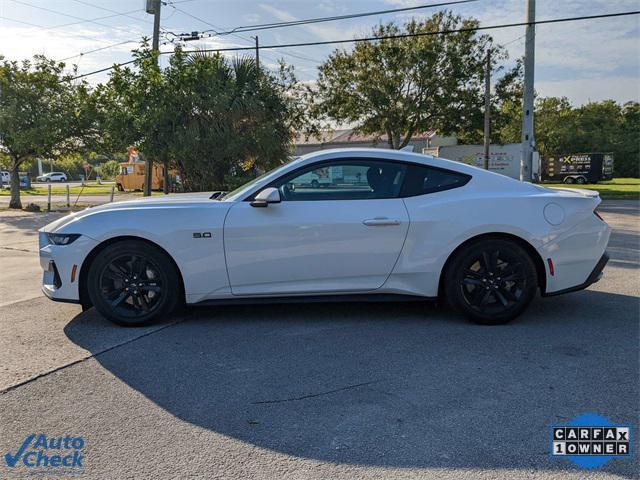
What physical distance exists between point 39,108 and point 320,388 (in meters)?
19.6

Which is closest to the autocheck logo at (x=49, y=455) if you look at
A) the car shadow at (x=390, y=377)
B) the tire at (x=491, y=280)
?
the car shadow at (x=390, y=377)

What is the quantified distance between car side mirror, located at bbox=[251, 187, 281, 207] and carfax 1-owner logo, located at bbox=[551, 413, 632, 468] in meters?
2.66

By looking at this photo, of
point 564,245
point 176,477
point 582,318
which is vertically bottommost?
point 176,477

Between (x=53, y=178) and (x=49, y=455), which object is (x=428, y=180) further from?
(x=53, y=178)

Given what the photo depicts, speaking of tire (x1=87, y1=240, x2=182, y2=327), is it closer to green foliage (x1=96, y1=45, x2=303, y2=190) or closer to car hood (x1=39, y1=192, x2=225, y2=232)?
car hood (x1=39, y1=192, x2=225, y2=232)

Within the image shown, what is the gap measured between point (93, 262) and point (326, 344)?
2.17 metres

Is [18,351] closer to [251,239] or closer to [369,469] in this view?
[251,239]

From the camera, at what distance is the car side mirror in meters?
4.30

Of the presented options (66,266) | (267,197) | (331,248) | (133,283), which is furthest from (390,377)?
(66,266)

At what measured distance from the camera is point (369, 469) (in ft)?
7.93

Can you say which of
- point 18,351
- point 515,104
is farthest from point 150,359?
point 515,104

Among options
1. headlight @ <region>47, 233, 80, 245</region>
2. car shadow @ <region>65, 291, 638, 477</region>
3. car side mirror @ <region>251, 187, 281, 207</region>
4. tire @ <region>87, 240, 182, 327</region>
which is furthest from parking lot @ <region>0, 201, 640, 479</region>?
car side mirror @ <region>251, 187, 281, 207</region>

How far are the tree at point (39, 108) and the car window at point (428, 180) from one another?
55.9 feet

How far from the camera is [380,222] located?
4371 mm
